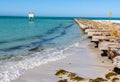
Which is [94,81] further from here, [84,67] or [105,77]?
[84,67]

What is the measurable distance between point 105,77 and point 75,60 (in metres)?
5.55

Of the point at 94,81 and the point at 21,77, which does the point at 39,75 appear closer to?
the point at 21,77

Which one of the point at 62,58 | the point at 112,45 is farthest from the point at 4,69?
the point at 112,45

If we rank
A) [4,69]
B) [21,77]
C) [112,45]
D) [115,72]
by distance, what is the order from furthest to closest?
[112,45], [4,69], [115,72], [21,77]

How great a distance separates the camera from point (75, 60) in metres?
18.9

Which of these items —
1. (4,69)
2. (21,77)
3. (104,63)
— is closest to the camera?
(21,77)

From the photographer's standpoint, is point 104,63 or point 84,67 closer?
point 84,67

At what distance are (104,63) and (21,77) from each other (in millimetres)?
6192

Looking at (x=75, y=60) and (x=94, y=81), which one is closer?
(x=94, y=81)

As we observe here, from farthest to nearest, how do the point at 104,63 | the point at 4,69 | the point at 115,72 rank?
the point at 104,63 < the point at 4,69 < the point at 115,72

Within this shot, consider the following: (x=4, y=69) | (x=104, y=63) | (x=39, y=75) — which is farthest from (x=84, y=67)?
(x=4, y=69)

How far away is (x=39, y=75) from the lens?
1394 cm

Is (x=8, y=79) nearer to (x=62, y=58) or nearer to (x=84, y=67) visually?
(x=84, y=67)

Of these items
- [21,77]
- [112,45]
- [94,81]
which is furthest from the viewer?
[112,45]
